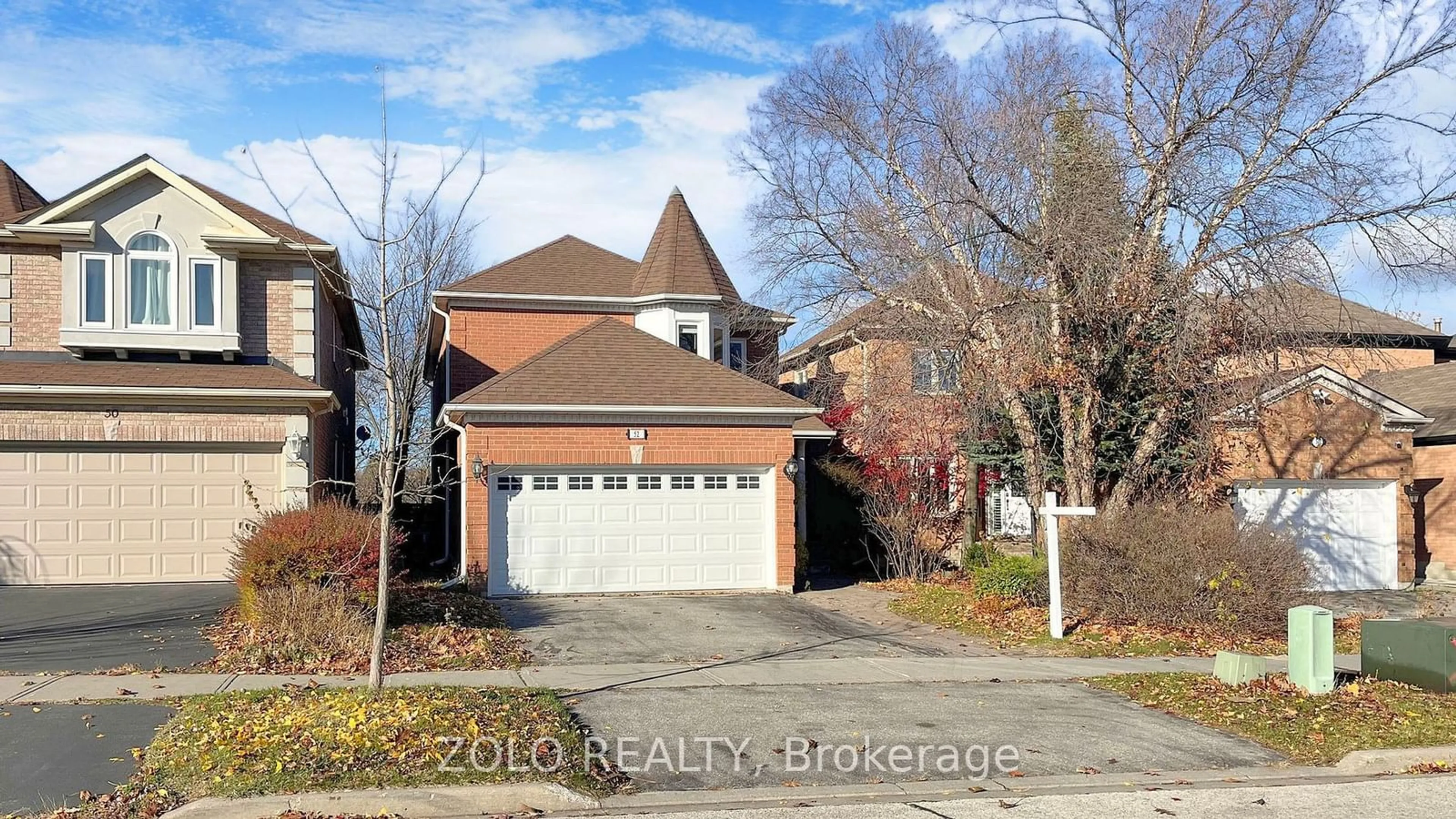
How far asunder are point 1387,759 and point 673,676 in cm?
652

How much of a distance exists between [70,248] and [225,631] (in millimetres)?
7831

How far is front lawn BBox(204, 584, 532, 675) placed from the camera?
11922mm

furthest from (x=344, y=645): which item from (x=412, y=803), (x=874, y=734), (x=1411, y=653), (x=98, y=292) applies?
(x=1411, y=653)

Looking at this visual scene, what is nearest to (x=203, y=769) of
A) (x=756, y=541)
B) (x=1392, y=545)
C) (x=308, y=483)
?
(x=308, y=483)

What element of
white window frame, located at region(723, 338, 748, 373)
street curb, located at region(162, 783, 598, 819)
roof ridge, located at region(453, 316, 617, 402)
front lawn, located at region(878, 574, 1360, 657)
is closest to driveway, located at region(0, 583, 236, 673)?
roof ridge, located at region(453, 316, 617, 402)

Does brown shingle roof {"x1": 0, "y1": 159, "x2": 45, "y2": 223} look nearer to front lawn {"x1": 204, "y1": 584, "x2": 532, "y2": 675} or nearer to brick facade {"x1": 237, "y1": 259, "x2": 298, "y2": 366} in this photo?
brick facade {"x1": 237, "y1": 259, "x2": 298, "y2": 366}

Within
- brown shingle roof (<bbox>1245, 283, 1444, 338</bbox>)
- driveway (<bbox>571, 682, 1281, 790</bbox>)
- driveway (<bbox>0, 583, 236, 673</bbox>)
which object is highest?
brown shingle roof (<bbox>1245, 283, 1444, 338</bbox>)

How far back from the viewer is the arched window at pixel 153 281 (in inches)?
717

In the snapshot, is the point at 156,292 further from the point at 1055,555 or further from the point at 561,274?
the point at 1055,555

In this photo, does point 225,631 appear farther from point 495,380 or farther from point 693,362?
point 693,362

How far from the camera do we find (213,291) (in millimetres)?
18578

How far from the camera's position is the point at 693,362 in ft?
68.2

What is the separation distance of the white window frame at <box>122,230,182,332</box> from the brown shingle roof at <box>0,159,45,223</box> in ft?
7.35

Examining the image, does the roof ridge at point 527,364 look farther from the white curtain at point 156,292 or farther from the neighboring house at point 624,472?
the white curtain at point 156,292
